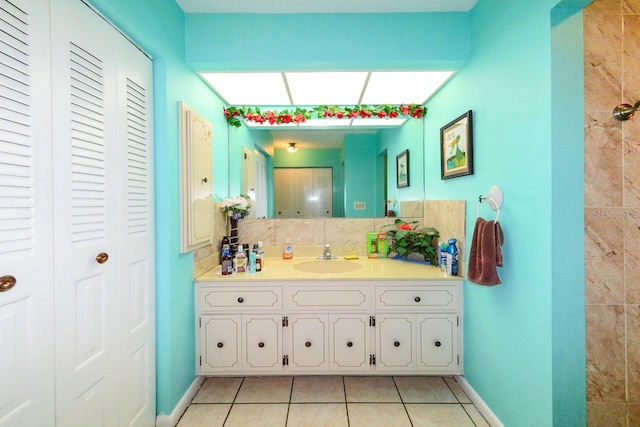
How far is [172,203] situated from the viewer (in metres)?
1.62

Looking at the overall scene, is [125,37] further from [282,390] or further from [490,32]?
[282,390]

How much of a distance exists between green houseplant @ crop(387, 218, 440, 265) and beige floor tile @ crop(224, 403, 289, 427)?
1.34 m

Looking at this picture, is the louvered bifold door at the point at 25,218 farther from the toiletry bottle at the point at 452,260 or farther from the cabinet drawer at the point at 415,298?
the toiletry bottle at the point at 452,260

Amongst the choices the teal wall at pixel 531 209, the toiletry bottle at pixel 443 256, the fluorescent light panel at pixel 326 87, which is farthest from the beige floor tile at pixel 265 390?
the fluorescent light panel at pixel 326 87

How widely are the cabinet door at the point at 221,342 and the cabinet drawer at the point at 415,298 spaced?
95 cm

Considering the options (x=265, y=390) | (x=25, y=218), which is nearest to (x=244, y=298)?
(x=265, y=390)

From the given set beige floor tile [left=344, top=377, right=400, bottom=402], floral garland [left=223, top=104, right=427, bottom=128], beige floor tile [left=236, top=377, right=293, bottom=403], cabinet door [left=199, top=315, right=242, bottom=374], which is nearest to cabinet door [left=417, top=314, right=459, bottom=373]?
beige floor tile [left=344, top=377, right=400, bottom=402]

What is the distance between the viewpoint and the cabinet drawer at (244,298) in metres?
1.85

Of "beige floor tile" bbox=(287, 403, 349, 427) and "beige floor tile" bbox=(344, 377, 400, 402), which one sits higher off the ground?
"beige floor tile" bbox=(344, 377, 400, 402)

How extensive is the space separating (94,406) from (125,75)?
4.78 feet

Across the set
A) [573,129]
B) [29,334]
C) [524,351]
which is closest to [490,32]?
[573,129]

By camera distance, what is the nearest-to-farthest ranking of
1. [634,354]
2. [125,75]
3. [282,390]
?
[634,354]
[125,75]
[282,390]

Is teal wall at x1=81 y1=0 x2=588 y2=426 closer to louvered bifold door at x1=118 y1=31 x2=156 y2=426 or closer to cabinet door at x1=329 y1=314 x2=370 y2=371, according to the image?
louvered bifold door at x1=118 y1=31 x2=156 y2=426

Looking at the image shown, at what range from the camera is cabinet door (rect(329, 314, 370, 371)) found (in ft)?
6.10
